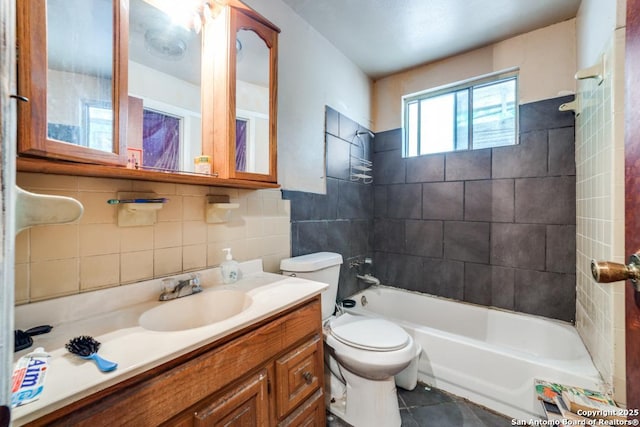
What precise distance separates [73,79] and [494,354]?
7.35 feet

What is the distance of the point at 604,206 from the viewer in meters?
1.24

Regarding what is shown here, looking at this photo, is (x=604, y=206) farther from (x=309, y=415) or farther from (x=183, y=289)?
(x=183, y=289)

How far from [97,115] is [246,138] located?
59 centimetres

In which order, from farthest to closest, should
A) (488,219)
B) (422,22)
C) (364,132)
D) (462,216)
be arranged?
(364,132) < (462,216) < (488,219) < (422,22)

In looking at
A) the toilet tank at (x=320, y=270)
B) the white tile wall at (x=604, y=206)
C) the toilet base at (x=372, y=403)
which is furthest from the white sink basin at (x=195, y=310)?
the white tile wall at (x=604, y=206)

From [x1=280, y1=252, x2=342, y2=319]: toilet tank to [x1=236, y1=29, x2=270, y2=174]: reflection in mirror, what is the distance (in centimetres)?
55

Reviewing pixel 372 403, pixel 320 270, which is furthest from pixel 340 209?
pixel 372 403

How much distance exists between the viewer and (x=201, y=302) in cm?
112

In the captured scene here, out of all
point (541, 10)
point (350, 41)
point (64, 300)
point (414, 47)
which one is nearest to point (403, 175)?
point (414, 47)

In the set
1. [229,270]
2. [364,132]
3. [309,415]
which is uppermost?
[364,132]

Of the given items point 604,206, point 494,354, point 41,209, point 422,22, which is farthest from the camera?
point 422,22

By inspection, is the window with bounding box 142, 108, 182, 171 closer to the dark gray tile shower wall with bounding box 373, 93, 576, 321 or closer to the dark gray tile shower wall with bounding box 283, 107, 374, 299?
the dark gray tile shower wall with bounding box 283, 107, 374, 299

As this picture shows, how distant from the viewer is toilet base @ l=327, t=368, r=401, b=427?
4.50 feet

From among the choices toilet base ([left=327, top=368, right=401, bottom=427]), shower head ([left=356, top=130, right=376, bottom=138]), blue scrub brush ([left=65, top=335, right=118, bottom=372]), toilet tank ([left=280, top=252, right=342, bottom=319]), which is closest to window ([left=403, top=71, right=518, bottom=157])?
shower head ([left=356, top=130, right=376, bottom=138])
